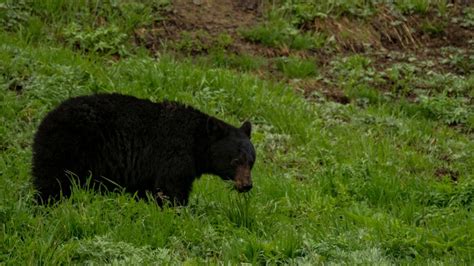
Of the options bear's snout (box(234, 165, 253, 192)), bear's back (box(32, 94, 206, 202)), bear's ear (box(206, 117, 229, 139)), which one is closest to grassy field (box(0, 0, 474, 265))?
bear's snout (box(234, 165, 253, 192))

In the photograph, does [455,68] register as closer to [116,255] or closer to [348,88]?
[348,88]

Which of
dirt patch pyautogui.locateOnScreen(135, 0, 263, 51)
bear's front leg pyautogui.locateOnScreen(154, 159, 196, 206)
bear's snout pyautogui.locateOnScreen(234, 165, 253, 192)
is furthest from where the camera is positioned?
dirt patch pyautogui.locateOnScreen(135, 0, 263, 51)

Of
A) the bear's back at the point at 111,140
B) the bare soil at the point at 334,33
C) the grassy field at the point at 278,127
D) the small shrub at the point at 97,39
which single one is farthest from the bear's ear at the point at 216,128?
the bare soil at the point at 334,33

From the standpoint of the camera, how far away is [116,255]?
19.7 feet

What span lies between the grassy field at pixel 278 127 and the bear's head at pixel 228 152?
0.82 feet

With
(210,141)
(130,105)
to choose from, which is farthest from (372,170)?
(130,105)

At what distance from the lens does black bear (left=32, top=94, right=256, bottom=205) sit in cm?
744

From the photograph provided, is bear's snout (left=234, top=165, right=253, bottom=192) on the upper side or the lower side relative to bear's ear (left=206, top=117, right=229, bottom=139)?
lower

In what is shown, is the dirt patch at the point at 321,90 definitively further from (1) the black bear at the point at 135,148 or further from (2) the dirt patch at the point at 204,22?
(1) the black bear at the point at 135,148

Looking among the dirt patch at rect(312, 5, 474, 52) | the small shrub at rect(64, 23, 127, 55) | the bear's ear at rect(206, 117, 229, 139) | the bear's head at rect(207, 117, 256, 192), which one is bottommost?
the dirt patch at rect(312, 5, 474, 52)

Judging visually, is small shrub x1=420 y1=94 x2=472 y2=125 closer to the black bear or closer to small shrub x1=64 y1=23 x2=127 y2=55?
small shrub x1=64 y1=23 x2=127 y2=55

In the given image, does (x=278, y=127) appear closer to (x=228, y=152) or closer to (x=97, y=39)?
(x=228, y=152)

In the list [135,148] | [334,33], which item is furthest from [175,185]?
[334,33]

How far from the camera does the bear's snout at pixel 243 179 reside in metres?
7.91
